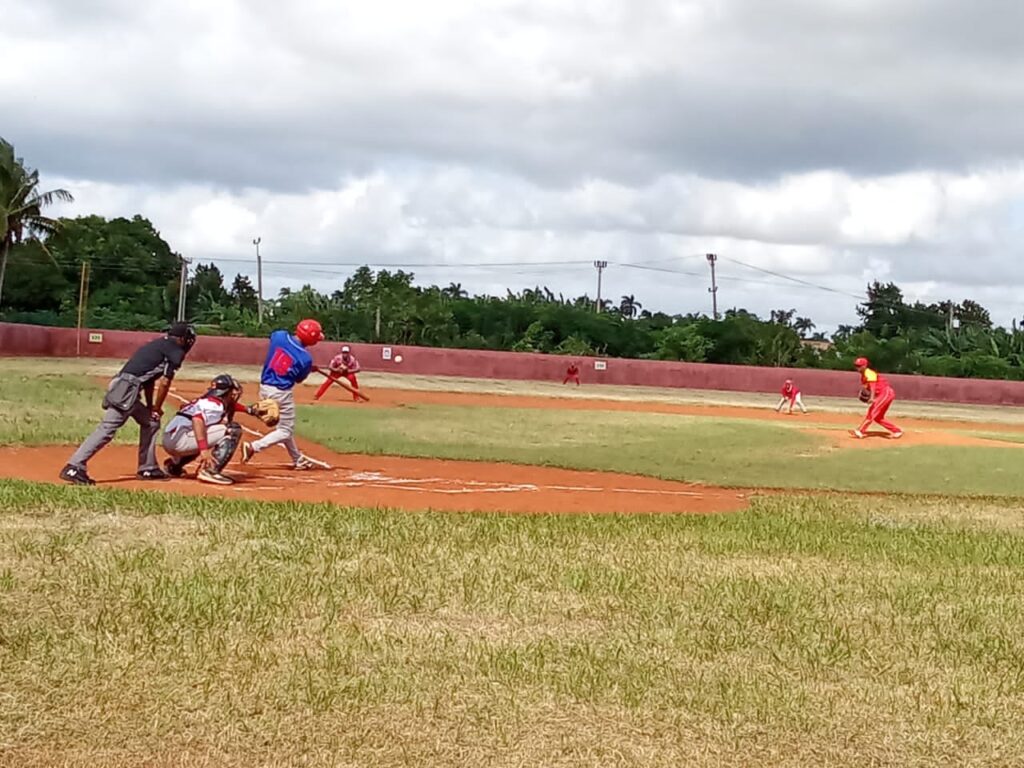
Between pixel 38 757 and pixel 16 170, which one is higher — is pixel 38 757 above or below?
below

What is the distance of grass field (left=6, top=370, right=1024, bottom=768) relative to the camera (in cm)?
474

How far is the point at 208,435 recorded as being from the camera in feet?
37.8

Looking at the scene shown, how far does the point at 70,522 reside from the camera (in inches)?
338

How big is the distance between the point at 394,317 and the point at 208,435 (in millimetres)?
53473

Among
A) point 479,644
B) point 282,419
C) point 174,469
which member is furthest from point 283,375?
point 479,644

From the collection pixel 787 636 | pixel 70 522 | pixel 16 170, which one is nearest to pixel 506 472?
pixel 70 522

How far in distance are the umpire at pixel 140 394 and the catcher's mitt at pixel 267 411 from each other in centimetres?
104

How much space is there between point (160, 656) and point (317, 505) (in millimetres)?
4533

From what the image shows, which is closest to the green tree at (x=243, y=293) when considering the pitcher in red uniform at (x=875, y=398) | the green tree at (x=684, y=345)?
the green tree at (x=684, y=345)

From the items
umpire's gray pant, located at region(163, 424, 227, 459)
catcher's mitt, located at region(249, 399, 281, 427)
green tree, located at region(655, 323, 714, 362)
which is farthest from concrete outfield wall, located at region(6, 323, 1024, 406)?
umpire's gray pant, located at region(163, 424, 227, 459)

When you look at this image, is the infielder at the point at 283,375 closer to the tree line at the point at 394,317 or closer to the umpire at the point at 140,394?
the umpire at the point at 140,394

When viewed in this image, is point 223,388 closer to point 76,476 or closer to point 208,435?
point 208,435

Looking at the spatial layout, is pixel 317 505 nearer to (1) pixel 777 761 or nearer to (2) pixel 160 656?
(2) pixel 160 656

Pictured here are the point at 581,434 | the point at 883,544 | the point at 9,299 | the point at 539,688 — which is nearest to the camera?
the point at 539,688
